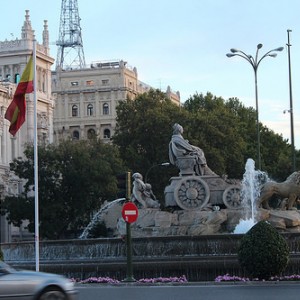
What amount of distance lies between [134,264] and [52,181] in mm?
42126

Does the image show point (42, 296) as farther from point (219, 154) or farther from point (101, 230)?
point (219, 154)

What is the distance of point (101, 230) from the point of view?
61094 mm

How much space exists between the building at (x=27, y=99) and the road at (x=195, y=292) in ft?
227

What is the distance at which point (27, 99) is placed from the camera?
10294 cm

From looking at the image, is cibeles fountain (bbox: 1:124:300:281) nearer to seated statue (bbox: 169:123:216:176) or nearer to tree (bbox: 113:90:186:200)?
seated statue (bbox: 169:123:216:176)

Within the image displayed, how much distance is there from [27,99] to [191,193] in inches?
2665

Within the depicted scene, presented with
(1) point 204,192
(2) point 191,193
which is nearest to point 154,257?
(2) point 191,193

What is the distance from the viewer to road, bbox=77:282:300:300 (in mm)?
22375

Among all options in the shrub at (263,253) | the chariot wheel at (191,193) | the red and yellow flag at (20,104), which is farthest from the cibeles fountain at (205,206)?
the shrub at (263,253)

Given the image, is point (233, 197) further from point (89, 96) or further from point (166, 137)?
point (89, 96)

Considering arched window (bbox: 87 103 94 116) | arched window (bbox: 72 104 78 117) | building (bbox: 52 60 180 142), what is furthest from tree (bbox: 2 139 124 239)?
arched window (bbox: 72 104 78 117)

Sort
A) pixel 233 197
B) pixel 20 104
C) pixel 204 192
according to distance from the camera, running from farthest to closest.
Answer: pixel 204 192 < pixel 233 197 < pixel 20 104

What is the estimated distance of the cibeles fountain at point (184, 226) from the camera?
3192 centimetres

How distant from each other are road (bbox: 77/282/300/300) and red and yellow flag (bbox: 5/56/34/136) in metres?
6.09
